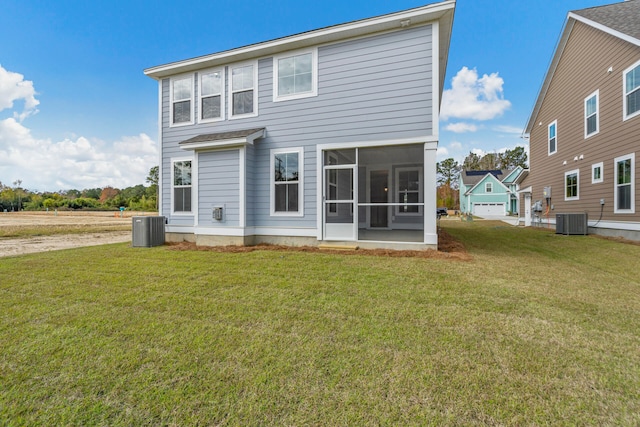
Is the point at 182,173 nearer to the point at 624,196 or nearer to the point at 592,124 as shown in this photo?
the point at 624,196

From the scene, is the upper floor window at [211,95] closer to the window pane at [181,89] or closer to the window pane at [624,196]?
the window pane at [181,89]

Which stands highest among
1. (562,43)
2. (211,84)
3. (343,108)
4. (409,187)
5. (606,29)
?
(562,43)

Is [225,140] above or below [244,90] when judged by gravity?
below

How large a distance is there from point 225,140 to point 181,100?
2.99 meters

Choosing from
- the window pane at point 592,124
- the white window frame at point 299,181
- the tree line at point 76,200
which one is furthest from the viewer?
the tree line at point 76,200

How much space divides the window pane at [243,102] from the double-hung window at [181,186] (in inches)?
90.7

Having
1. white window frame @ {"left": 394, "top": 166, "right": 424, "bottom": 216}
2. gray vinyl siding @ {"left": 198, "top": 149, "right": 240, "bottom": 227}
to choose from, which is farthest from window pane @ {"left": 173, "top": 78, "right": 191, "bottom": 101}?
white window frame @ {"left": 394, "top": 166, "right": 424, "bottom": 216}

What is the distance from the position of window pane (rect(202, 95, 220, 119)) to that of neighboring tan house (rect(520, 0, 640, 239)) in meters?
12.3

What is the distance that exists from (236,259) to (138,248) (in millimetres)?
3715

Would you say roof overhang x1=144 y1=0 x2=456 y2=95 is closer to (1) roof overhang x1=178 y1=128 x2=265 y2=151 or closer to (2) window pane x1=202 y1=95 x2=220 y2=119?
(2) window pane x1=202 y1=95 x2=220 y2=119

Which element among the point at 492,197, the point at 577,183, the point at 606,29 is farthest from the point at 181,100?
the point at 492,197

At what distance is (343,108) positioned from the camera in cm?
680

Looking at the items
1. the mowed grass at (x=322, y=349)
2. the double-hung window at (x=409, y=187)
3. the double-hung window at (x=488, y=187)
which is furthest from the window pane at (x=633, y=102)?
the double-hung window at (x=488, y=187)

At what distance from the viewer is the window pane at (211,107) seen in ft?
26.6
